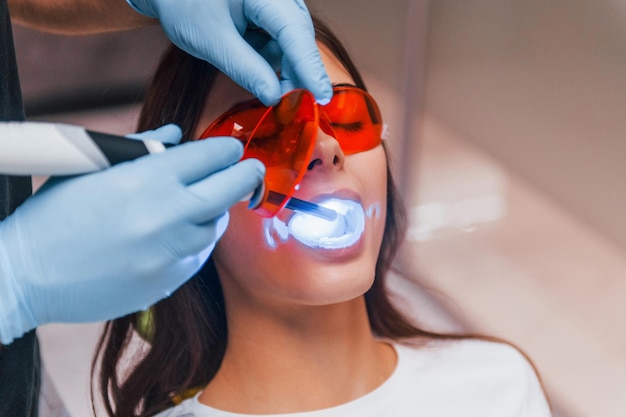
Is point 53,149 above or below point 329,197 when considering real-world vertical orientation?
above

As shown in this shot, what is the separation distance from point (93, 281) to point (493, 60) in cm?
97

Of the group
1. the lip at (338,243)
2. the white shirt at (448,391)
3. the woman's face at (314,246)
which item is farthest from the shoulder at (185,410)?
the lip at (338,243)

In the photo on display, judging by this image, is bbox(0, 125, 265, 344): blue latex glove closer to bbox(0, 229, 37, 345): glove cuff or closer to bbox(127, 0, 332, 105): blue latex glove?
bbox(0, 229, 37, 345): glove cuff

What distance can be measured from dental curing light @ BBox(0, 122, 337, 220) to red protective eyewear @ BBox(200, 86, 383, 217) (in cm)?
20

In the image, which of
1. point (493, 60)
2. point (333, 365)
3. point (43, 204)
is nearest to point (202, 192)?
point (43, 204)

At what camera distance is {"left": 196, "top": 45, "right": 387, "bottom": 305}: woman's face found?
105 cm

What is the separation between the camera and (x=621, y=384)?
1444mm

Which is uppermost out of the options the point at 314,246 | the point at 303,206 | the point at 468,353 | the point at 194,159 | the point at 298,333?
the point at 194,159

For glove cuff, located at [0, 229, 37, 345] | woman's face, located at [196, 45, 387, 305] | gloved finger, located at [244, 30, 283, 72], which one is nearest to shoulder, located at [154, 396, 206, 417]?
woman's face, located at [196, 45, 387, 305]

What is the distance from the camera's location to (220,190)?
0.81 metres

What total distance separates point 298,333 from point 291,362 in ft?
0.16

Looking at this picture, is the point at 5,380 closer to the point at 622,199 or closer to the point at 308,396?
the point at 308,396

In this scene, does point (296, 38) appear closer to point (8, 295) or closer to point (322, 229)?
point (322, 229)

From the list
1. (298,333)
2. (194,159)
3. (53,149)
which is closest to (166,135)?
(194,159)
